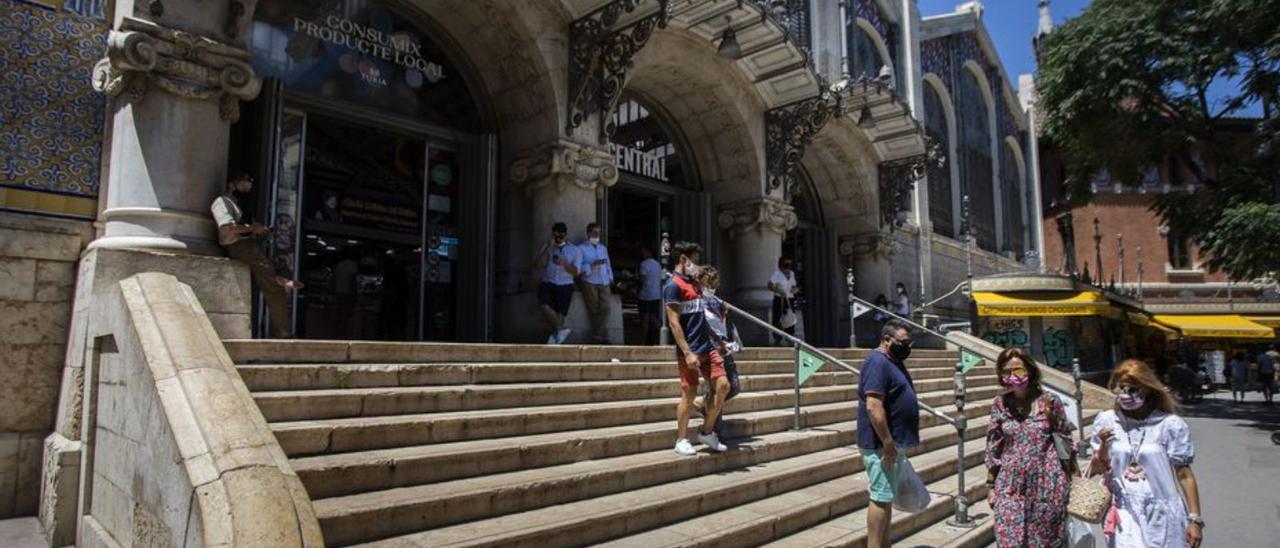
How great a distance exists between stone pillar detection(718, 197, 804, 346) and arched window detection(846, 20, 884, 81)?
5.46m

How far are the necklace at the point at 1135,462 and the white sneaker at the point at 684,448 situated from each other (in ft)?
9.17

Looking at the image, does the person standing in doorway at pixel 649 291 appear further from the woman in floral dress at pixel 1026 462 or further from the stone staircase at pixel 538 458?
the woman in floral dress at pixel 1026 462

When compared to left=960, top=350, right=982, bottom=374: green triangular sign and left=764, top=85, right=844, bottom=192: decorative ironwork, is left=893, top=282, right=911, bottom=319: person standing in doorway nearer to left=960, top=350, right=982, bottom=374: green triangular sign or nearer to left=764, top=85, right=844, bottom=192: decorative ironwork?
left=764, top=85, right=844, bottom=192: decorative ironwork

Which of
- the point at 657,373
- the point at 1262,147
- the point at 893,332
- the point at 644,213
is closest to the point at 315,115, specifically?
the point at 657,373

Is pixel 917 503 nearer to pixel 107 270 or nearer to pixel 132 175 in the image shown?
pixel 107 270

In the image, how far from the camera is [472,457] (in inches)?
180

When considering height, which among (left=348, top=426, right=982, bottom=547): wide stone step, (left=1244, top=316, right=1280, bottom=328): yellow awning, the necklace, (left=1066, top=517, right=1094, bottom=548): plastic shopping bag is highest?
(left=1244, top=316, right=1280, bottom=328): yellow awning

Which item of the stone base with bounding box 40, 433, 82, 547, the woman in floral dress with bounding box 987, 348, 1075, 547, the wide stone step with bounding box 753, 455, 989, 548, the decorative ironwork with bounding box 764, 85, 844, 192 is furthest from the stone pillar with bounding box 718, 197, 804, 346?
the stone base with bounding box 40, 433, 82, 547

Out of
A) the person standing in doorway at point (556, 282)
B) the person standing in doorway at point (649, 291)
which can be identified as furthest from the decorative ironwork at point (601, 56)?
the person standing in doorway at point (649, 291)

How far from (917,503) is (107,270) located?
230 inches

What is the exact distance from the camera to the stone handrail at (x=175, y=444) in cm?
296

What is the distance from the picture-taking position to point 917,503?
171 inches

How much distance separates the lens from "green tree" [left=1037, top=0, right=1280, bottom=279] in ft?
43.5

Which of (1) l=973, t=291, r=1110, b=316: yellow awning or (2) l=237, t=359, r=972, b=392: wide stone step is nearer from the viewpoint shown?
(2) l=237, t=359, r=972, b=392: wide stone step
